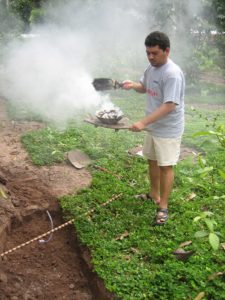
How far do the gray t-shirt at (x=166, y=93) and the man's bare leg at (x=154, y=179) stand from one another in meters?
0.48

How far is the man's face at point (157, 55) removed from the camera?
365 cm

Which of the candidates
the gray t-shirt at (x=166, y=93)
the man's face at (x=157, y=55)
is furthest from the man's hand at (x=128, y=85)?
the man's face at (x=157, y=55)

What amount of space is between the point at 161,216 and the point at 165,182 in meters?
0.38

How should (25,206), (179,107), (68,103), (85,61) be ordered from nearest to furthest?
(179,107) → (25,206) → (68,103) → (85,61)

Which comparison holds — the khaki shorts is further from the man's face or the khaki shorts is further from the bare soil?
the bare soil

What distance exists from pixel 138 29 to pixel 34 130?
7317 mm

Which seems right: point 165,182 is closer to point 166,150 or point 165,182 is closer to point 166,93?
point 166,150

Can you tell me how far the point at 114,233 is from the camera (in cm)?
398

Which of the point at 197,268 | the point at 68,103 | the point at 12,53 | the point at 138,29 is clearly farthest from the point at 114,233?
the point at 138,29

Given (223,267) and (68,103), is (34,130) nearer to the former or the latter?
(68,103)

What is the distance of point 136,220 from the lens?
13.8 ft

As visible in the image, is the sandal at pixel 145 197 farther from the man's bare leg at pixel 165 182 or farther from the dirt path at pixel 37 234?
the dirt path at pixel 37 234

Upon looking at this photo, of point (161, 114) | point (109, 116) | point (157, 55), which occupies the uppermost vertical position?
point (157, 55)

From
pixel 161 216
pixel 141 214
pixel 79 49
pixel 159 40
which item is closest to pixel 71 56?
pixel 79 49
